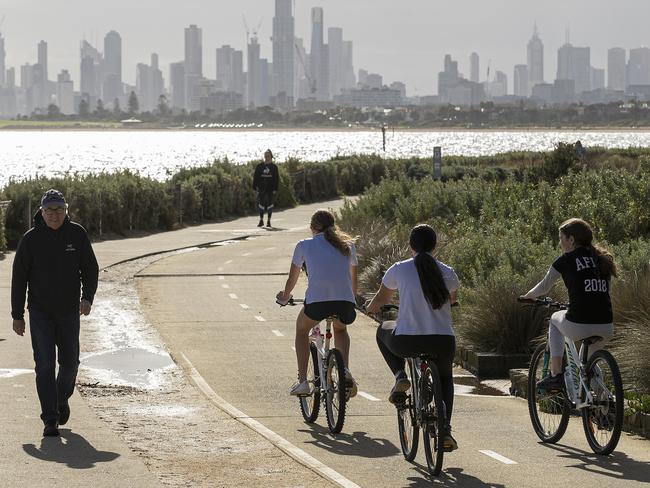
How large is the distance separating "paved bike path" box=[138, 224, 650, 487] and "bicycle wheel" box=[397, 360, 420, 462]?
0.11 meters

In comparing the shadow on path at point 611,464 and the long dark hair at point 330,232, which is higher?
the long dark hair at point 330,232

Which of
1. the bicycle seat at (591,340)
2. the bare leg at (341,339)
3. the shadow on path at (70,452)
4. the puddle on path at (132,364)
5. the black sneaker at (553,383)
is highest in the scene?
the bicycle seat at (591,340)

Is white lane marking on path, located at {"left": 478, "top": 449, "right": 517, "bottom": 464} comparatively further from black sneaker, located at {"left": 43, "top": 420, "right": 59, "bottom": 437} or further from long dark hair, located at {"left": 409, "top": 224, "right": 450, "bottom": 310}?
black sneaker, located at {"left": 43, "top": 420, "right": 59, "bottom": 437}

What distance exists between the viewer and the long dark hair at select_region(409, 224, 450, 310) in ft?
29.4

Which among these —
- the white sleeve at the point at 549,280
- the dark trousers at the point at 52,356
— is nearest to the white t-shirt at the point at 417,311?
the white sleeve at the point at 549,280

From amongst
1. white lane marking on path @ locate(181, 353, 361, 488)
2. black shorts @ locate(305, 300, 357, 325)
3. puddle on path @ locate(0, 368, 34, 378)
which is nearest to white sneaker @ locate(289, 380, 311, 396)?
white lane marking on path @ locate(181, 353, 361, 488)

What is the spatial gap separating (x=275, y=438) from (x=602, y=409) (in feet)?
7.93

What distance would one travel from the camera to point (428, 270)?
9016mm

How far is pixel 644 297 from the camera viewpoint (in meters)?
13.0

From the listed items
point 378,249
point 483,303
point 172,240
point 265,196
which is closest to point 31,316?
point 483,303

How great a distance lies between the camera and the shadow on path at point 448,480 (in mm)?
8383

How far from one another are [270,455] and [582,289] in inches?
96.7

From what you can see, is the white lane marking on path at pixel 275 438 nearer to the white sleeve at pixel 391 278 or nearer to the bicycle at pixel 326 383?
the bicycle at pixel 326 383

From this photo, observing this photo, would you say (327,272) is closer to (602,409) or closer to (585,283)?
(585,283)
